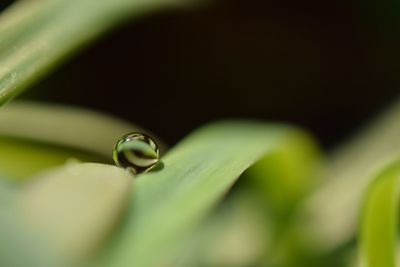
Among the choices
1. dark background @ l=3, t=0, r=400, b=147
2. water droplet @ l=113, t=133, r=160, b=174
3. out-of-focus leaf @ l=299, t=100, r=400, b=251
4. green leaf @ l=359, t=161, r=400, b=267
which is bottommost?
green leaf @ l=359, t=161, r=400, b=267

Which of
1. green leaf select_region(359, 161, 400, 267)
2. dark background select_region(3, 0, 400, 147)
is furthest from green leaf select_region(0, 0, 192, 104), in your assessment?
dark background select_region(3, 0, 400, 147)

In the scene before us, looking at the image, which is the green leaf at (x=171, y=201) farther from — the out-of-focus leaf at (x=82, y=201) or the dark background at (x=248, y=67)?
the dark background at (x=248, y=67)

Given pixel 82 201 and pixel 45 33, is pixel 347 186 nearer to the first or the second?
pixel 45 33

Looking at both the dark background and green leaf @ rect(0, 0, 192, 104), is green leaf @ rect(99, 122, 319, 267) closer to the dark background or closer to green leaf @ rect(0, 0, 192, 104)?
green leaf @ rect(0, 0, 192, 104)

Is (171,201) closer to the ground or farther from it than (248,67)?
closer to the ground

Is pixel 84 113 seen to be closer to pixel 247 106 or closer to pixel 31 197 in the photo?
pixel 247 106

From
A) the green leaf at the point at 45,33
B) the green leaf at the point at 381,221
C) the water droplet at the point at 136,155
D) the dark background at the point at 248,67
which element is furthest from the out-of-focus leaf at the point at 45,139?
the dark background at the point at 248,67

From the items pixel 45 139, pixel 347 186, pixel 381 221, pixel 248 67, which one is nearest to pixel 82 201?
pixel 381 221
